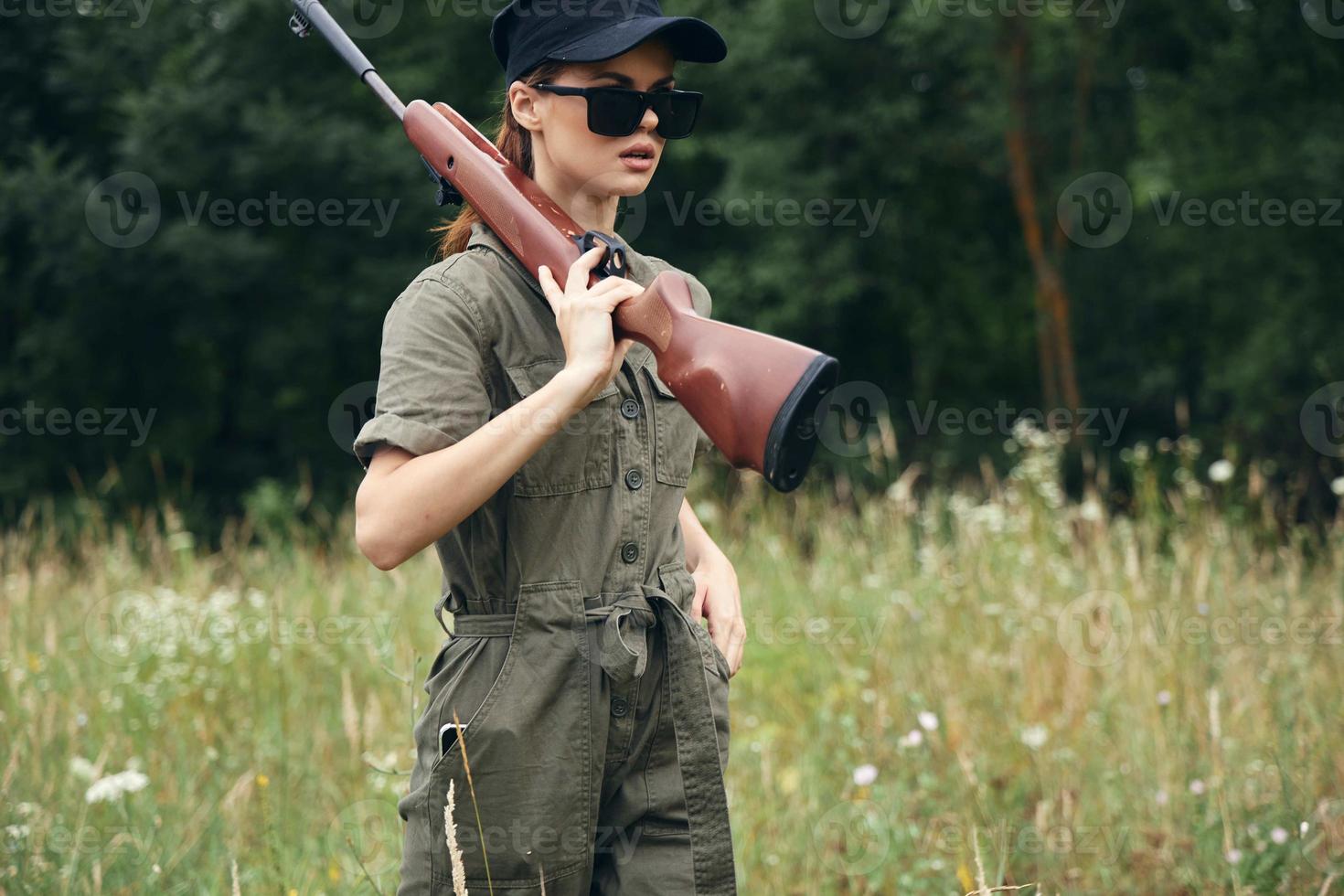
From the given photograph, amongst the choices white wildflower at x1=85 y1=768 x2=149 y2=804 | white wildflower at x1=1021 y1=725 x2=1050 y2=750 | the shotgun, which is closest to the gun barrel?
the shotgun

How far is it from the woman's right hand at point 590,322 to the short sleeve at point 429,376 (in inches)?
5.9

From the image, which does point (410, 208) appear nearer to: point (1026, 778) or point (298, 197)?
point (298, 197)

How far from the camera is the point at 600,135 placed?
2.01m

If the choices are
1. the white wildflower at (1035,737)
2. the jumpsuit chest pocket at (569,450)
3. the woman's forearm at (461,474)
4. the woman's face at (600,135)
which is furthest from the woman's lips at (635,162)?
the white wildflower at (1035,737)

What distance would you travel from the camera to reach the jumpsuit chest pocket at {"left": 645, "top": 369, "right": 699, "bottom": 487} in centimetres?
207

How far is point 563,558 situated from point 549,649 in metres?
0.14

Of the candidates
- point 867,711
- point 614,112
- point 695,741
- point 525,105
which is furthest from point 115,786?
point 867,711

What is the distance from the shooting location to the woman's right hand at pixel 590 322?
5.79 feet

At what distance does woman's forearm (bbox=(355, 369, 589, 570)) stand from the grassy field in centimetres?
111

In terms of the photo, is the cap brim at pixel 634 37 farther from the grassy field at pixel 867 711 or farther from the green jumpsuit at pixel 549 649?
the grassy field at pixel 867 711

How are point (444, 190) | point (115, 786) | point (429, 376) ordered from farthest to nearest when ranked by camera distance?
point (115, 786)
point (444, 190)
point (429, 376)

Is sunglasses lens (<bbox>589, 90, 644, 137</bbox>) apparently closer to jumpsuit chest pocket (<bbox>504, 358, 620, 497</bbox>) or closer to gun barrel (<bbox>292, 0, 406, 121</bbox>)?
jumpsuit chest pocket (<bbox>504, 358, 620, 497</bbox>)

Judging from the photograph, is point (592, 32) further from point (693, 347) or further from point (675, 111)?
point (693, 347)

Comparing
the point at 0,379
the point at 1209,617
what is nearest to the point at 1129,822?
the point at 1209,617
